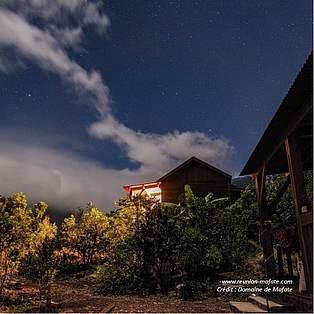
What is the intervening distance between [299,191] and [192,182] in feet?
65.7

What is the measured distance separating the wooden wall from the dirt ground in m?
15.6

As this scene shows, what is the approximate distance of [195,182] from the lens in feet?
90.6

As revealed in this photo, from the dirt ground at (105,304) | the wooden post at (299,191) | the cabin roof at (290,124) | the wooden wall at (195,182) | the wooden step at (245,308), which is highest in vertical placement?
the wooden wall at (195,182)

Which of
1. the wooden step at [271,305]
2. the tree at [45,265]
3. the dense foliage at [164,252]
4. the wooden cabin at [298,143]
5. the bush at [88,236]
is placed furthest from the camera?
the bush at [88,236]

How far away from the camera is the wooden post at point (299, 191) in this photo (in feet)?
23.7

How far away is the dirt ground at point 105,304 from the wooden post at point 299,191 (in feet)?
9.72

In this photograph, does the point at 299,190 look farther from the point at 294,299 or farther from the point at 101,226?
the point at 101,226

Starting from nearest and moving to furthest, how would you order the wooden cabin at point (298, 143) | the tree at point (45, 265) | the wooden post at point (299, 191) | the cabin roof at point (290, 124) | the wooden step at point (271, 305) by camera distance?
the cabin roof at point (290, 124) < the wooden cabin at point (298, 143) < the wooden post at point (299, 191) < the wooden step at point (271, 305) < the tree at point (45, 265)

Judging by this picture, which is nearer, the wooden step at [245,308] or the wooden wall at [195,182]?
the wooden step at [245,308]

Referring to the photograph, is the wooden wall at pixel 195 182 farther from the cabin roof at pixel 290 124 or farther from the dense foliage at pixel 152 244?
the cabin roof at pixel 290 124

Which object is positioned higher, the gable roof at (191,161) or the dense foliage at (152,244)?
the gable roof at (191,161)

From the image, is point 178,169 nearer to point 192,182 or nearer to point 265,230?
point 192,182

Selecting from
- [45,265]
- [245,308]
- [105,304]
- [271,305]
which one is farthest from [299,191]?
[45,265]

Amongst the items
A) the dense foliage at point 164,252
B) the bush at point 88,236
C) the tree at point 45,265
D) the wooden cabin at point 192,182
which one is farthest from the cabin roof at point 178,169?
the tree at point 45,265
